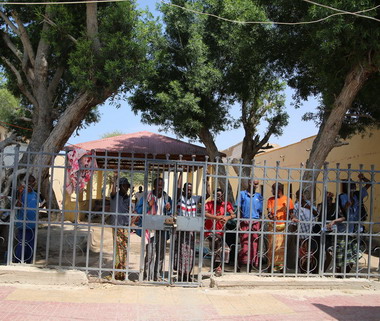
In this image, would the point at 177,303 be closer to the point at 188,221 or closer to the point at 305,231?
the point at 188,221

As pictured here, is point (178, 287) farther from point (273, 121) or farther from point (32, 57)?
point (273, 121)

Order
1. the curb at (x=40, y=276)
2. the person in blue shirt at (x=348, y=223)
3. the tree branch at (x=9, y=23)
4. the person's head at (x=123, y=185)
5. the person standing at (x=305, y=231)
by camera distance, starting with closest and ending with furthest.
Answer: the curb at (x=40, y=276) < the person's head at (x=123, y=185) < the person standing at (x=305, y=231) < the person in blue shirt at (x=348, y=223) < the tree branch at (x=9, y=23)

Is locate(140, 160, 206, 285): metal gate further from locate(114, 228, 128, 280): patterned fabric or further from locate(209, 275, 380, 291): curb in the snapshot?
locate(209, 275, 380, 291): curb

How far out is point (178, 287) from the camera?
6.49 meters

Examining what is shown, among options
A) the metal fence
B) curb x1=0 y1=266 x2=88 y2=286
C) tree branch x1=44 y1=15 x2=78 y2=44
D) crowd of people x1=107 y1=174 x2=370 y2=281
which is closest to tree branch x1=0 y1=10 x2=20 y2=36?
tree branch x1=44 y1=15 x2=78 y2=44

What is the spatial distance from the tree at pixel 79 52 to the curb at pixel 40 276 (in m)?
2.20

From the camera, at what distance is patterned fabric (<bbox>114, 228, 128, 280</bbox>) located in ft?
21.7

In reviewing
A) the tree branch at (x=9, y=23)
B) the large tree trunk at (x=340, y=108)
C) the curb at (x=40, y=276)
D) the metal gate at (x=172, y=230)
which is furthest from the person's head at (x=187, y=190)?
the tree branch at (x=9, y=23)

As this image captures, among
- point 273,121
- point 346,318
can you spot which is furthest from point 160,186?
point 273,121

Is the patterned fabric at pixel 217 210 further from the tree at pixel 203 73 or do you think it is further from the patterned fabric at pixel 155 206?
the tree at pixel 203 73

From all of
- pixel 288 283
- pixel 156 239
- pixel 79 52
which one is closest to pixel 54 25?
pixel 79 52

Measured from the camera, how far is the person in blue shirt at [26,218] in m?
6.48

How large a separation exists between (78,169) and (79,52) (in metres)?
3.29

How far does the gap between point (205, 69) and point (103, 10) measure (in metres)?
3.90
